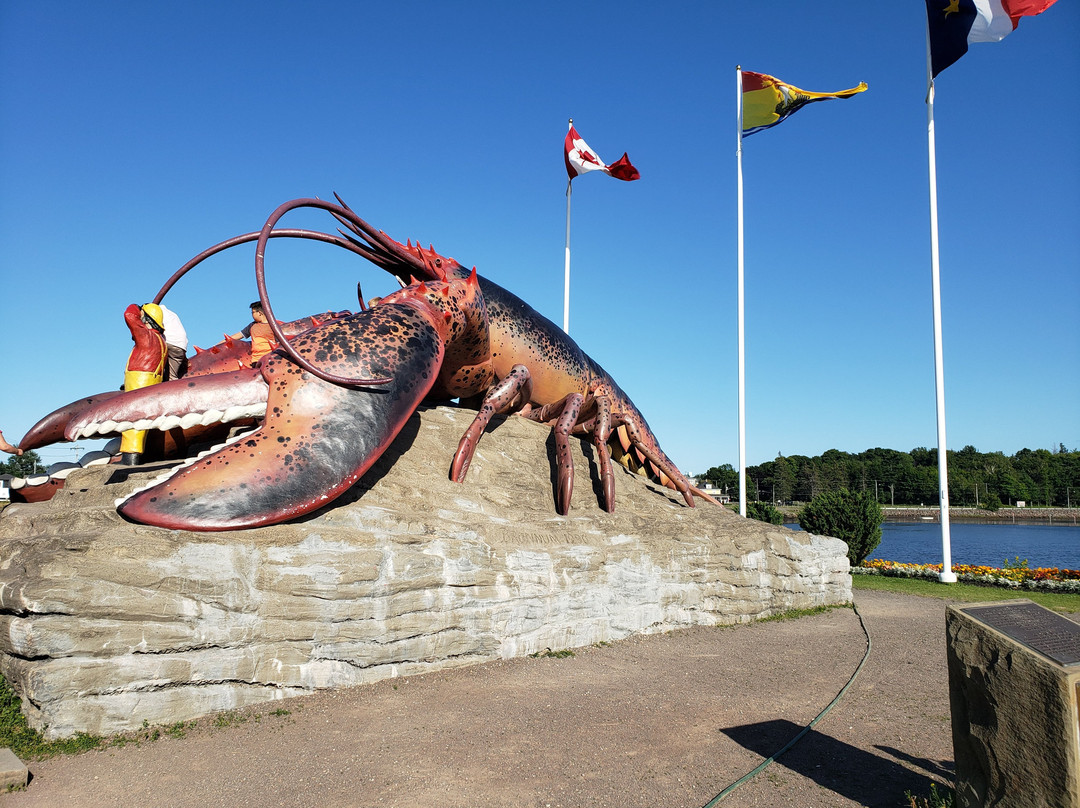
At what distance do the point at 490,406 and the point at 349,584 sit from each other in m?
2.60

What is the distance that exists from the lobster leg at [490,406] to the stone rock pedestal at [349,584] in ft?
0.67

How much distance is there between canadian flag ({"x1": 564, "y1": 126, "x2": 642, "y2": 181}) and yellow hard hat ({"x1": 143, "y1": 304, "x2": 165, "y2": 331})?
34.1ft

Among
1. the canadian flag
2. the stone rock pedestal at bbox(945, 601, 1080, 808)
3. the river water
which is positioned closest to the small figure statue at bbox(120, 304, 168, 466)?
the stone rock pedestal at bbox(945, 601, 1080, 808)

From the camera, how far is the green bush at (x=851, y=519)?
15.0 meters

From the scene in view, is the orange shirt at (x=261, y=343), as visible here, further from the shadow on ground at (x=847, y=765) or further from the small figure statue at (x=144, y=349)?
the shadow on ground at (x=847, y=765)

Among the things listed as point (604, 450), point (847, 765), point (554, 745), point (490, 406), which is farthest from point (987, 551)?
point (554, 745)

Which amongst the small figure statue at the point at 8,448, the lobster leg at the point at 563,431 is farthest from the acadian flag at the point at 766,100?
the small figure statue at the point at 8,448

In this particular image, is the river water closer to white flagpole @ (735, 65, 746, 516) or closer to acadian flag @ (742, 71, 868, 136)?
white flagpole @ (735, 65, 746, 516)

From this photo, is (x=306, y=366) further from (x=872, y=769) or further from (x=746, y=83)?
(x=746, y=83)

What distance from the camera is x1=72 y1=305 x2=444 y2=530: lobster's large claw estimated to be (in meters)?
4.41

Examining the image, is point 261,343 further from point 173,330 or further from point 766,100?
point 766,100

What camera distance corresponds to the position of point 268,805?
3230mm

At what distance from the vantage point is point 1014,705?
8.90 ft

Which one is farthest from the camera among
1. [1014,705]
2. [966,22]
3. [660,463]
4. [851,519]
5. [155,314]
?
[851,519]
